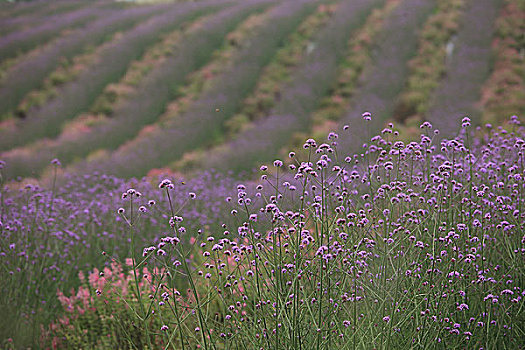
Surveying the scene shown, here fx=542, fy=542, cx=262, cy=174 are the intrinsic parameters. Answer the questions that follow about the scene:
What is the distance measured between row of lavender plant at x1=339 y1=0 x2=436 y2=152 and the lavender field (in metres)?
0.05

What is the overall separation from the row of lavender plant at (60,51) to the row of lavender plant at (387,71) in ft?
19.6

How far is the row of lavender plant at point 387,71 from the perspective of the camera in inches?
264

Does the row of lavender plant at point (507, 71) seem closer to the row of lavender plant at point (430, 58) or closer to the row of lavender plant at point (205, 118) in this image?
the row of lavender plant at point (430, 58)

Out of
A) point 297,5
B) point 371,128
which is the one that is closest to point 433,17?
point 297,5

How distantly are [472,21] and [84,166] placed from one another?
710cm

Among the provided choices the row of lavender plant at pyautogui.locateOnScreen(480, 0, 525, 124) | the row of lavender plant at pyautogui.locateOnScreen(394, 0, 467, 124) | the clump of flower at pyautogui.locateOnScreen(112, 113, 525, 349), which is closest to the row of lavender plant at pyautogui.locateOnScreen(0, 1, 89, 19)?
the row of lavender plant at pyautogui.locateOnScreen(394, 0, 467, 124)

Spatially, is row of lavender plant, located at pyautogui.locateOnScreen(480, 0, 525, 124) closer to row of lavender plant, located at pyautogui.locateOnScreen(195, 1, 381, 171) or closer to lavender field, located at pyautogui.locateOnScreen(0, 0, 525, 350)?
lavender field, located at pyautogui.locateOnScreen(0, 0, 525, 350)

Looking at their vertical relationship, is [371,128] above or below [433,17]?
below

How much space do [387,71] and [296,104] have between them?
1566 mm

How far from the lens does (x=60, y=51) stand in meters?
11.0

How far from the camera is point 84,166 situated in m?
6.47

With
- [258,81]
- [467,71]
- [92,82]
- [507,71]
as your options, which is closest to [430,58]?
[467,71]

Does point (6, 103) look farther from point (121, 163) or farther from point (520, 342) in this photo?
point (520, 342)

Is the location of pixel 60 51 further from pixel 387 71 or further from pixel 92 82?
pixel 387 71
